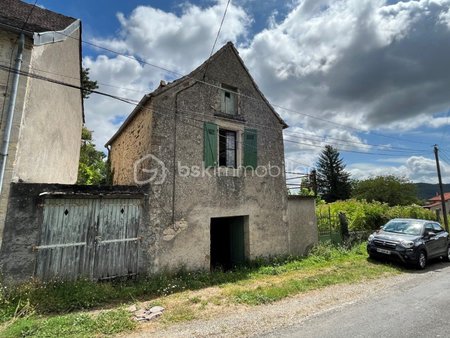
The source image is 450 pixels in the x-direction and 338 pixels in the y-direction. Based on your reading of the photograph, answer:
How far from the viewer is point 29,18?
750cm

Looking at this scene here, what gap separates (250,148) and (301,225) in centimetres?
432

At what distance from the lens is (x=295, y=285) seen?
24.1ft

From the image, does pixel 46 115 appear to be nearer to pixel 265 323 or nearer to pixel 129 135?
pixel 129 135

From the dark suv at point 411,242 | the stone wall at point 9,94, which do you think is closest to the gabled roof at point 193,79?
the stone wall at point 9,94

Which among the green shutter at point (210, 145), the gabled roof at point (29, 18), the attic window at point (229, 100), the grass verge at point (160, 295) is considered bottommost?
the grass verge at point (160, 295)

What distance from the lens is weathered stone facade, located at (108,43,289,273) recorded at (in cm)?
791

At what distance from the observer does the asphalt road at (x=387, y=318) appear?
4.50m

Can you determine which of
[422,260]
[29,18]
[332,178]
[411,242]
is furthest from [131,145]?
[332,178]

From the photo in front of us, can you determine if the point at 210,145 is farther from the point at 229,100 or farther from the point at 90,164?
the point at 90,164

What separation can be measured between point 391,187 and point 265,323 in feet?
154

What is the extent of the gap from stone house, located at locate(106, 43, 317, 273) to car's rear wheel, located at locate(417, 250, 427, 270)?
13.1 feet

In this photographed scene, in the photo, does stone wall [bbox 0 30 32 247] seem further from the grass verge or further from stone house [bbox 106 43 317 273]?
stone house [bbox 106 43 317 273]

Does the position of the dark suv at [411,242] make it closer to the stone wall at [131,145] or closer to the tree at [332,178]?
the stone wall at [131,145]

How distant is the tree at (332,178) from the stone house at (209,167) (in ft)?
112
